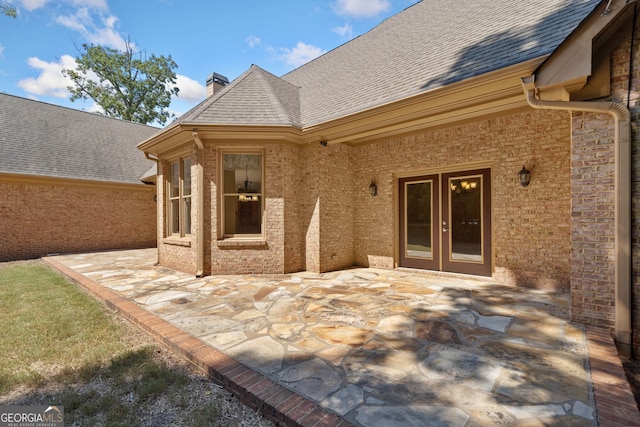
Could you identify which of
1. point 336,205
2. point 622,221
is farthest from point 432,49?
point 622,221

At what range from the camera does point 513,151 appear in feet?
18.0

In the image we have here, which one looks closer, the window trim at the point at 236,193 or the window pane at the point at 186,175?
the window trim at the point at 236,193

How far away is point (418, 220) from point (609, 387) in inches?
194

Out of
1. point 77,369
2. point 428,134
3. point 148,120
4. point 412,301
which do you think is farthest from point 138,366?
point 148,120

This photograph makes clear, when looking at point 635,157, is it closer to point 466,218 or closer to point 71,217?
point 466,218

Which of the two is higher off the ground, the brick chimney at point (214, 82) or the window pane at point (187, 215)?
the brick chimney at point (214, 82)

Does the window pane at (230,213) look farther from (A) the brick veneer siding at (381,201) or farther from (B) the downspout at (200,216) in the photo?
(B) the downspout at (200,216)

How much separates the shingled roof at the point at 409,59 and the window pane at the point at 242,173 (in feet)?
2.91

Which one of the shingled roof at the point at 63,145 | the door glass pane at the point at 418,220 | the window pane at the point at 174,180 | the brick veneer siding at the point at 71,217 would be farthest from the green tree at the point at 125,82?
the door glass pane at the point at 418,220

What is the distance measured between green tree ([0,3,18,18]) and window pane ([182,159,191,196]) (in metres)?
9.96

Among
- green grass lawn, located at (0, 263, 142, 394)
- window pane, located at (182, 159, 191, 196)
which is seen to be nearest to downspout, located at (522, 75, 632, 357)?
green grass lawn, located at (0, 263, 142, 394)

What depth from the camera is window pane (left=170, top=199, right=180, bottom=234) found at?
25.5ft

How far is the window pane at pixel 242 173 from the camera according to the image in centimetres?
667

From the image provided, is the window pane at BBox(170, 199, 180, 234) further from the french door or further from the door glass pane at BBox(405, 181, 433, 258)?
the door glass pane at BBox(405, 181, 433, 258)
